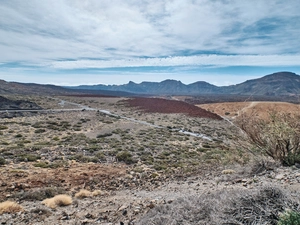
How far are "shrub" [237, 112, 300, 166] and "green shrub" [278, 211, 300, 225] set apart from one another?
5.32m

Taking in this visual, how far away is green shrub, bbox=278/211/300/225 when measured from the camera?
3522 millimetres

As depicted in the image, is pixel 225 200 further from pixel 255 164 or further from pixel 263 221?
pixel 255 164

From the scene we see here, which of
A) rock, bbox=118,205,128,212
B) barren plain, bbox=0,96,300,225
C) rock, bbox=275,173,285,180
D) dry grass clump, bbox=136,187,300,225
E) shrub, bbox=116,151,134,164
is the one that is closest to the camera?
dry grass clump, bbox=136,187,300,225

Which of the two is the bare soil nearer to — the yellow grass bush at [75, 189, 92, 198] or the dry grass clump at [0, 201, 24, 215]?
the yellow grass bush at [75, 189, 92, 198]

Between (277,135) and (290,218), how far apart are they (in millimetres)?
5612

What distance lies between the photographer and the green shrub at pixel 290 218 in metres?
3.52

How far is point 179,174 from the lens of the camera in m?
11.3

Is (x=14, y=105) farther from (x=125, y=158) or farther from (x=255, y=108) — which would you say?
(x=255, y=108)

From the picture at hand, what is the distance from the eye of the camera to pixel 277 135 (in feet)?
28.1

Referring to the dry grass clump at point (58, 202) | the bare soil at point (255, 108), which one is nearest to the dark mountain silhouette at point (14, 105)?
the bare soil at point (255, 108)

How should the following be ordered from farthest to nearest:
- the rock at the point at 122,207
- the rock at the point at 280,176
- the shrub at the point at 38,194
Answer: the shrub at the point at 38,194 → the rock at the point at 280,176 → the rock at the point at 122,207

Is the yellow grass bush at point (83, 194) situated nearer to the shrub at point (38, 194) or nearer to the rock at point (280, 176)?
the shrub at point (38, 194)

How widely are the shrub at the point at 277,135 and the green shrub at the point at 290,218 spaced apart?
5322 millimetres

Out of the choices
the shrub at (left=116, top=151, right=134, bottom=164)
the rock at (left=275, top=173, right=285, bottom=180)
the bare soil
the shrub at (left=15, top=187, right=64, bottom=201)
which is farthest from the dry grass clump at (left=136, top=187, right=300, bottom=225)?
the shrub at (left=116, top=151, right=134, bottom=164)
